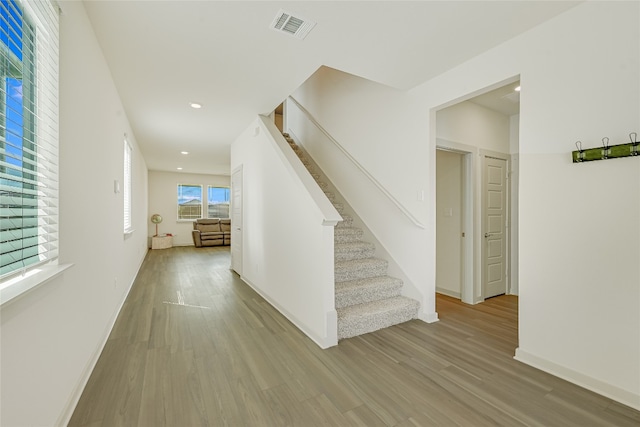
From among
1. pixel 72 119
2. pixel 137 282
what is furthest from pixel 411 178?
pixel 137 282

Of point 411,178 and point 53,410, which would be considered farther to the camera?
point 411,178

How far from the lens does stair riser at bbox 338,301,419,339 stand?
2645mm

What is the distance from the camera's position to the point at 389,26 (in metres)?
2.07

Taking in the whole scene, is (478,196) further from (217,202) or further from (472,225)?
(217,202)

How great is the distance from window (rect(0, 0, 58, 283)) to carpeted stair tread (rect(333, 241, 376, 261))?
262cm

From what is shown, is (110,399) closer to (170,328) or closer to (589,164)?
(170,328)

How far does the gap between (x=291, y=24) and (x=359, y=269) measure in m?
2.50

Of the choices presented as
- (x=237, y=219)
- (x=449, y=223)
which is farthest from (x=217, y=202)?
(x=449, y=223)

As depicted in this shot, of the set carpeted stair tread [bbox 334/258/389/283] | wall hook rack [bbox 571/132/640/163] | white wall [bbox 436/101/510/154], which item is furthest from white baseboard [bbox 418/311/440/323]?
white wall [bbox 436/101/510/154]

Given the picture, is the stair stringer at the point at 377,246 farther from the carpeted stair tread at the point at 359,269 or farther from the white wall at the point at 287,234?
the white wall at the point at 287,234

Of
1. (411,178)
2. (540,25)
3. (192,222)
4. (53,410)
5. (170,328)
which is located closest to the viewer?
(53,410)

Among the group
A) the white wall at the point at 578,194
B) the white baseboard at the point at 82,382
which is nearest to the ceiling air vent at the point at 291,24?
the white wall at the point at 578,194

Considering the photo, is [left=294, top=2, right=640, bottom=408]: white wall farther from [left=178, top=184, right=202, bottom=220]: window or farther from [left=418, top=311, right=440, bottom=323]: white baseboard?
[left=178, top=184, right=202, bottom=220]: window

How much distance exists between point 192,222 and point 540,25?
10.7 meters
